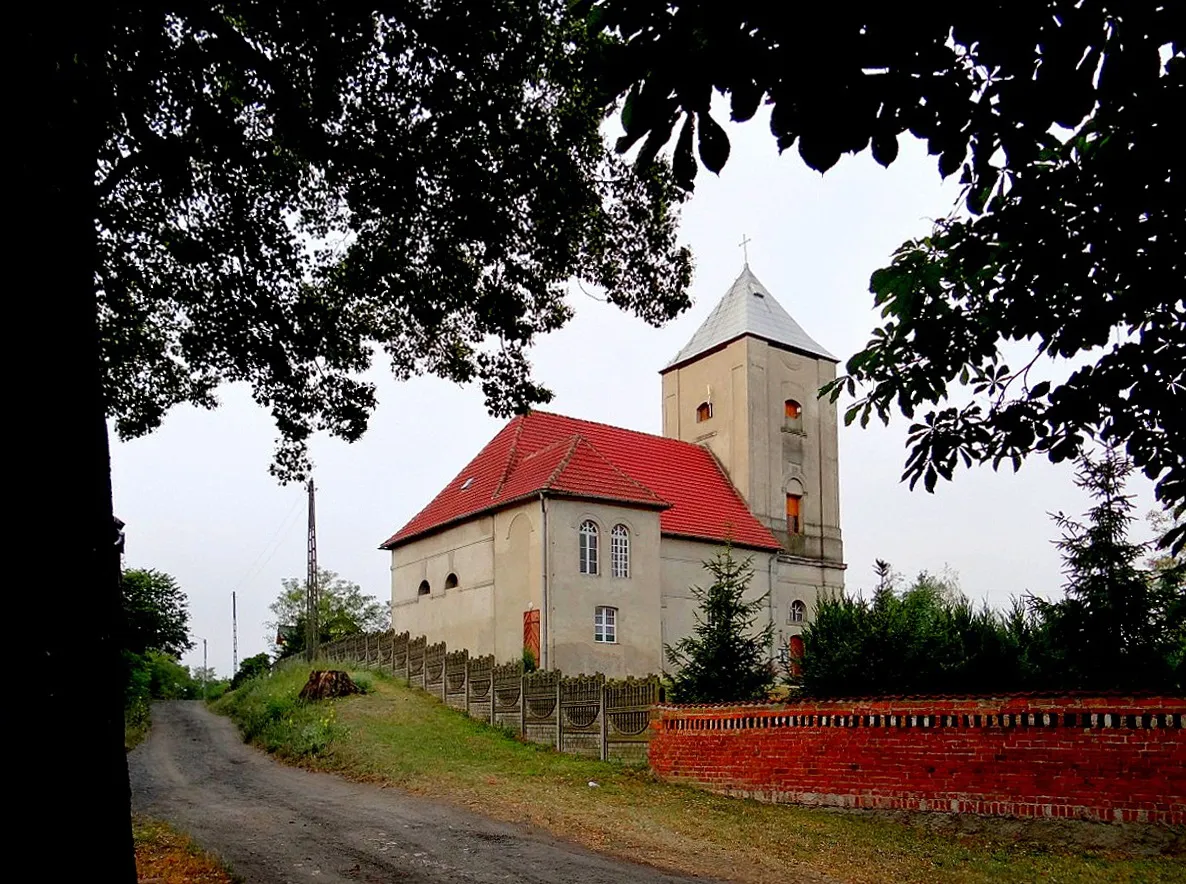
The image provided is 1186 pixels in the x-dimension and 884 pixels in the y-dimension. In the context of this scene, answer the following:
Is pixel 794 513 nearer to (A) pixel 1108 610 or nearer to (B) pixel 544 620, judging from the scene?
(B) pixel 544 620

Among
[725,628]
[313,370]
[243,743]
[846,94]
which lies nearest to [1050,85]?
[846,94]

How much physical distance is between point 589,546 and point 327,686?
7.95 meters

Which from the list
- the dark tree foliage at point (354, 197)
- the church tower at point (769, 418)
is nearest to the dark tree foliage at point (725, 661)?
the dark tree foliage at point (354, 197)

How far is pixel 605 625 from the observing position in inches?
1121

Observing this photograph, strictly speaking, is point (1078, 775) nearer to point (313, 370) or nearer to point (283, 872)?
point (283, 872)

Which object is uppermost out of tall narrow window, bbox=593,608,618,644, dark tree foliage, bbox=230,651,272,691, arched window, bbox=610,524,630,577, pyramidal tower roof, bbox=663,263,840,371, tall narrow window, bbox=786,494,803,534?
pyramidal tower roof, bbox=663,263,840,371

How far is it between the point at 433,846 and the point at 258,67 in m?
7.72

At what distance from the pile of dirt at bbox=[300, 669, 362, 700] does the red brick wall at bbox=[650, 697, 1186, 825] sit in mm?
12851

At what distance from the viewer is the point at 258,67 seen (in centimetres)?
750

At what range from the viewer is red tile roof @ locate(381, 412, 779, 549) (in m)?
29.0

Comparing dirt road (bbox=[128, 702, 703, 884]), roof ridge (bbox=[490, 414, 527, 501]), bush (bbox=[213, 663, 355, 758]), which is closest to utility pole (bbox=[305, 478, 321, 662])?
bush (bbox=[213, 663, 355, 758])

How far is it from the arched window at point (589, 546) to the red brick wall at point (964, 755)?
1322 cm

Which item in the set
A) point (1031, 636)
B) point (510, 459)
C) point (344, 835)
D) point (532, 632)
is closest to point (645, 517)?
point (532, 632)

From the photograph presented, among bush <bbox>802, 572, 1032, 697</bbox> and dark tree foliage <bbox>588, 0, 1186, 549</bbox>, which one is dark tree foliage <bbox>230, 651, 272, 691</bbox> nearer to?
bush <bbox>802, 572, 1032, 697</bbox>
